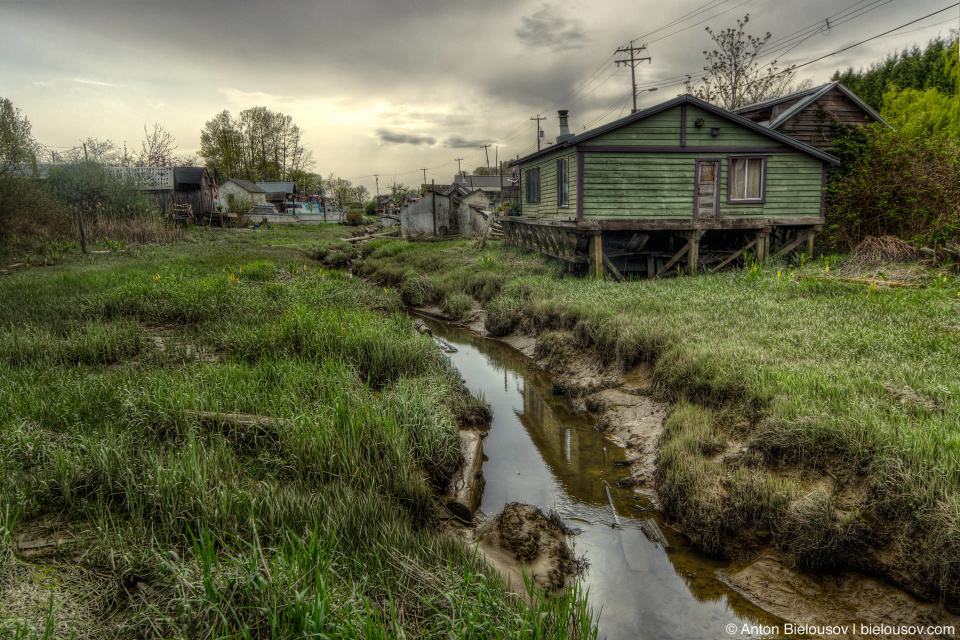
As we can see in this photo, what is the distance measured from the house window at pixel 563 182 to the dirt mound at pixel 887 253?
7.71m

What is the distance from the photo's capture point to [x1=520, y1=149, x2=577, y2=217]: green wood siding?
586 inches

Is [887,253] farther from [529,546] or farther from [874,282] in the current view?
[529,546]

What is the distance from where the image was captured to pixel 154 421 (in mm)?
4629

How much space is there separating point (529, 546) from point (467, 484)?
97 cm

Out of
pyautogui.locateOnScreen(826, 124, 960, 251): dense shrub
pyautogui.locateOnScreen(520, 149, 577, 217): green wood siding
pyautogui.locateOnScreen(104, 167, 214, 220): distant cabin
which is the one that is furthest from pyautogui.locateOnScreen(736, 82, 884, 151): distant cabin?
pyautogui.locateOnScreen(104, 167, 214, 220): distant cabin

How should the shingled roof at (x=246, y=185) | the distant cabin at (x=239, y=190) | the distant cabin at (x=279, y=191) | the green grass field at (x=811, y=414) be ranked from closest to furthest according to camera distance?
the green grass field at (x=811, y=414) < the distant cabin at (x=239, y=190) < the shingled roof at (x=246, y=185) < the distant cabin at (x=279, y=191)

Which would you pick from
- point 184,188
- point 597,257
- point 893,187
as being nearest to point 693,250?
point 597,257

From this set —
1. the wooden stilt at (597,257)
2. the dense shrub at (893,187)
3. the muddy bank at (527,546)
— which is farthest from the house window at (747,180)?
the muddy bank at (527,546)

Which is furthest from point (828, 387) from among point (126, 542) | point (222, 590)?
point (126, 542)

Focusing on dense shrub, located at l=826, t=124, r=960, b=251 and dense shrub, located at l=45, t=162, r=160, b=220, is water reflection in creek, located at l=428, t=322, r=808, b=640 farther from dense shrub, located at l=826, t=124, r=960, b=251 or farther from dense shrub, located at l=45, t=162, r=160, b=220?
dense shrub, located at l=45, t=162, r=160, b=220

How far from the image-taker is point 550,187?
1739 centimetres

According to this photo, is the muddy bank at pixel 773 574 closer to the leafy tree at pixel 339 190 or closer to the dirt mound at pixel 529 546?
the dirt mound at pixel 529 546

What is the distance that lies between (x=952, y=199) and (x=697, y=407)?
44.1 ft

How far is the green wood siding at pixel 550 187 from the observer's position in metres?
14.9
